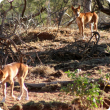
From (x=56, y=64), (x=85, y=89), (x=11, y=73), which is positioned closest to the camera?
(x=85, y=89)

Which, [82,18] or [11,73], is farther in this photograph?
[82,18]

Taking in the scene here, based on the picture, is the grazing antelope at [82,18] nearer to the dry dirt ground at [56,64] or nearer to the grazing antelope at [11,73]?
the dry dirt ground at [56,64]

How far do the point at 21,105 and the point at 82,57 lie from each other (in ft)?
17.3

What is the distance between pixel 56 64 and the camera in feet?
29.6

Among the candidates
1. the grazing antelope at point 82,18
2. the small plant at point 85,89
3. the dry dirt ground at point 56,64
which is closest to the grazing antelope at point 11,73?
the dry dirt ground at point 56,64

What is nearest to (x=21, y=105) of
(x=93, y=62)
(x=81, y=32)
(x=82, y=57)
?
(x=93, y=62)

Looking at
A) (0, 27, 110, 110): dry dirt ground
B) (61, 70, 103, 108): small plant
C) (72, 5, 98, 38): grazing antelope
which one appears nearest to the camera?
(61, 70, 103, 108): small plant

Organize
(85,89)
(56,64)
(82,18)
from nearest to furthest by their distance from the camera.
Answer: (85,89)
(56,64)
(82,18)

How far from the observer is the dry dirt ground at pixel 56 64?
495 centimetres

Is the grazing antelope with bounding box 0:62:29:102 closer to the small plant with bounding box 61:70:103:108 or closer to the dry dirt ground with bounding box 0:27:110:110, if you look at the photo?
the dry dirt ground with bounding box 0:27:110:110

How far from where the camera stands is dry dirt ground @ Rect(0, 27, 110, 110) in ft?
16.2

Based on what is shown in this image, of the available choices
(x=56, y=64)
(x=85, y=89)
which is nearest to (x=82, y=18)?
(x=56, y=64)

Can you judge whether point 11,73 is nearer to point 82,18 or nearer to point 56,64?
point 56,64

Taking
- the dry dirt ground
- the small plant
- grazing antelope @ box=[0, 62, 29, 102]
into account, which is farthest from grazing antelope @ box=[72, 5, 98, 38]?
the small plant
